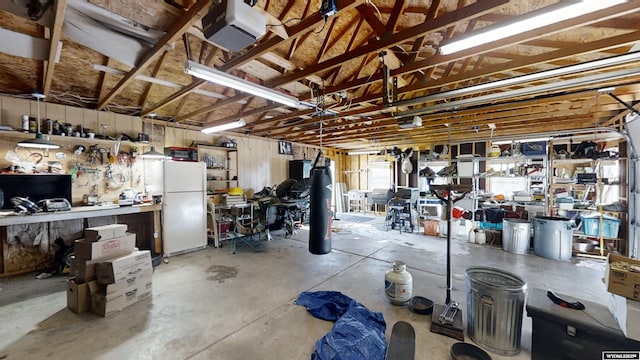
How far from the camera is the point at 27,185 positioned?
3850mm

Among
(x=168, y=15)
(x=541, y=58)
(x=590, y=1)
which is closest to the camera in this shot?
(x=590, y=1)

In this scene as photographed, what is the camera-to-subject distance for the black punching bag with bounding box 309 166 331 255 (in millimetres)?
3035

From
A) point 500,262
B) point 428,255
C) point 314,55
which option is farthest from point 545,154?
point 314,55

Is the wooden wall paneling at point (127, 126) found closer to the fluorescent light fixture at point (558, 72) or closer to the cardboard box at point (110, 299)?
the cardboard box at point (110, 299)

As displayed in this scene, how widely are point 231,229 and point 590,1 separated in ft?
21.8

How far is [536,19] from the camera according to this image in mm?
1765

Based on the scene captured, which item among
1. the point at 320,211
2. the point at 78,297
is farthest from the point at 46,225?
the point at 320,211

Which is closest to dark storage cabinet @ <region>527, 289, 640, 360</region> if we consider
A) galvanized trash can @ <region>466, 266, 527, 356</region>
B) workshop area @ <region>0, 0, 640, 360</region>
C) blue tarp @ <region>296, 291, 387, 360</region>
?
workshop area @ <region>0, 0, 640, 360</region>

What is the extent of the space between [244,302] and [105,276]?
1.65m

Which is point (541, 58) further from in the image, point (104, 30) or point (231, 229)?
point (231, 229)

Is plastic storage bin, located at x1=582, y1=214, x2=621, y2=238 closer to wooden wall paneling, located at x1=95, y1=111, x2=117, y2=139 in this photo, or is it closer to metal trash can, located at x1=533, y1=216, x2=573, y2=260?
metal trash can, located at x1=533, y1=216, x2=573, y2=260

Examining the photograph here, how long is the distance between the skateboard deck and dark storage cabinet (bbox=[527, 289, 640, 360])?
959 mm

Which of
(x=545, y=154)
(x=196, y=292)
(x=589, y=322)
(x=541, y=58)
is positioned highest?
(x=541, y=58)

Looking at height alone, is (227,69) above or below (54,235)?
above
